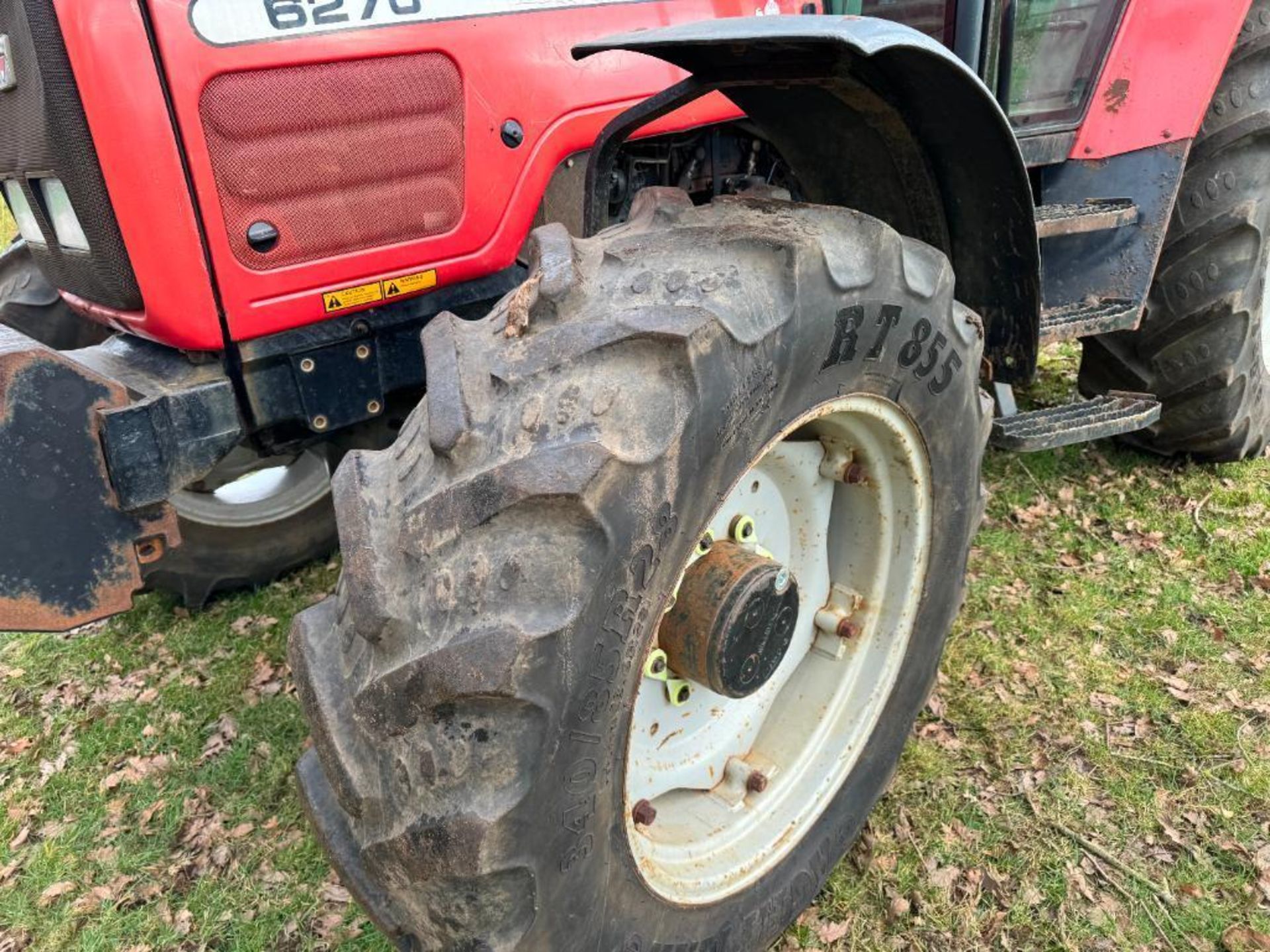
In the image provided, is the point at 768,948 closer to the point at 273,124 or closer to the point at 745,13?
the point at 273,124

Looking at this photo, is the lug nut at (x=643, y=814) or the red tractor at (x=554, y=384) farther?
the lug nut at (x=643, y=814)

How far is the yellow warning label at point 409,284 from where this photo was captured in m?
2.00

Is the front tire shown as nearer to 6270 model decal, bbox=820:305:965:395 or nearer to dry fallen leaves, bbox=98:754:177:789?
dry fallen leaves, bbox=98:754:177:789

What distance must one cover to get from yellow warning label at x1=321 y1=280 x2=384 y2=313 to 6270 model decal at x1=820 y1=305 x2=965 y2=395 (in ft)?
3.12

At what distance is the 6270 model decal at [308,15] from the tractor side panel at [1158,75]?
6.06 ft

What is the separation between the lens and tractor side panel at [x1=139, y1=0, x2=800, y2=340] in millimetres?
1695

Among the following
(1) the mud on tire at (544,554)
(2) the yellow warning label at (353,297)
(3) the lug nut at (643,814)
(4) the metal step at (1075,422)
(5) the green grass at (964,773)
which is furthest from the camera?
(4) the metal step at (1075,422)

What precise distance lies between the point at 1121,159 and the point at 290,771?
3.00 meters

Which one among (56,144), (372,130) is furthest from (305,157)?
(56,144)

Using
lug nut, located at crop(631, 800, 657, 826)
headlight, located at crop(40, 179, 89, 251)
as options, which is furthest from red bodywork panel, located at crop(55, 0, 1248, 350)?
lug nut, located at crop(631, 800, 657, 826)

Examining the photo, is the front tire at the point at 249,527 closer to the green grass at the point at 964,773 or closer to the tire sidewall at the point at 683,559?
the green grass at the point at 964,773

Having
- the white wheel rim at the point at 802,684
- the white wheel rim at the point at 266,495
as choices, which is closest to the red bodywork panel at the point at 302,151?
the white wheel rim at the point at 802,684

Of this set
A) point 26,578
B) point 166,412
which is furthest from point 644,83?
point 26,578

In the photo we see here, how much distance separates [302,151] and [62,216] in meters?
0.49
